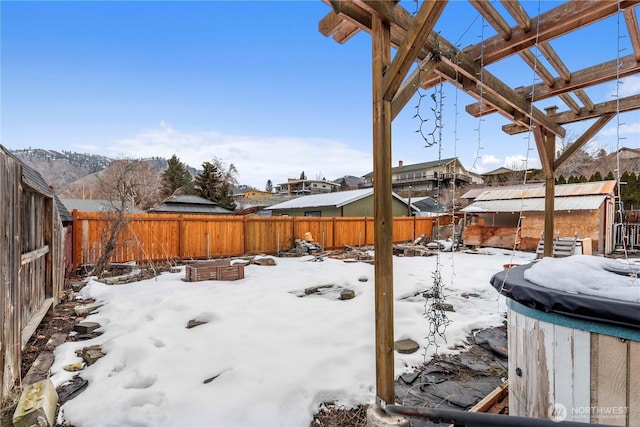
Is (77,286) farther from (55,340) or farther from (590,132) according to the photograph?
(590,132)

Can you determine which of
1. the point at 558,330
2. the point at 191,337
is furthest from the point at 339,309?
the point at 558,330

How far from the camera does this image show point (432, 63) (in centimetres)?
217

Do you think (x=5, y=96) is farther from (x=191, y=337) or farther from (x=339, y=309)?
(x=339, y=309)

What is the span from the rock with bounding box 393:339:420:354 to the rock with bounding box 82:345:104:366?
305 cm

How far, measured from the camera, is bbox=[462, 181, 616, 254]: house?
10.8 m

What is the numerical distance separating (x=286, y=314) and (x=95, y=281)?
14.7ft

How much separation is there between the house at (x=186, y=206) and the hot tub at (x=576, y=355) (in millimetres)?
18659

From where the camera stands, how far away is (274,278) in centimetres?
645

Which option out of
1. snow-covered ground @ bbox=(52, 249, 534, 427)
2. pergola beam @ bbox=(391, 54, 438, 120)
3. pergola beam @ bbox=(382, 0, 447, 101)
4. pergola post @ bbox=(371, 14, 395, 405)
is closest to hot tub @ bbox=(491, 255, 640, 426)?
pergola post @ bbox=(371, 14, 395, 405)

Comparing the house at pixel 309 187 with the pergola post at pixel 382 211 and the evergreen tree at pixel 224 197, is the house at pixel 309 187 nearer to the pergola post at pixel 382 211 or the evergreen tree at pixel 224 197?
the evergreen tree at pixel 224 197

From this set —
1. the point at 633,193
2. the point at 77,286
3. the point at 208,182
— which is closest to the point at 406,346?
the point at 77,286

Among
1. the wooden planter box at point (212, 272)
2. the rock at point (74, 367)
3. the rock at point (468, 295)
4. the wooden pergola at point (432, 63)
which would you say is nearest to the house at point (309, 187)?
the wooden planter box at point (212, 272)

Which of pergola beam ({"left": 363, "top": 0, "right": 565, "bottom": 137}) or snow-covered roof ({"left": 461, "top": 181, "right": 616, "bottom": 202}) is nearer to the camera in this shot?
pergola beam ({"left": 363, "top": 0, "right": 565, "bottom": 137})

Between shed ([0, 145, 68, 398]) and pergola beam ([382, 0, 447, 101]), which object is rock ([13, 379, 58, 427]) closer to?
shed ([0, 145, 68, 398])
